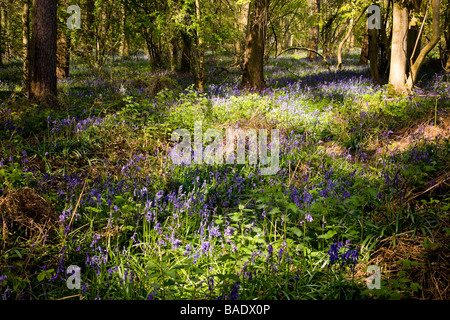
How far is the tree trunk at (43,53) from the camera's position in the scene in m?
6.39

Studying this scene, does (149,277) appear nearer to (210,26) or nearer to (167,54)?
(210,26)

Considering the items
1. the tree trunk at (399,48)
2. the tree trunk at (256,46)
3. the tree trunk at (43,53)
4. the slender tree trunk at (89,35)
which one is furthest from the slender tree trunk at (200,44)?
the tree trunk at (399,48)

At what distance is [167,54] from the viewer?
15.5 meters

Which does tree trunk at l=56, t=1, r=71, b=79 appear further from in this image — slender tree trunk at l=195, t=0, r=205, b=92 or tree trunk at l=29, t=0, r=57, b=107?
slender tree trunk at l=195, t=0, r=205, b=92

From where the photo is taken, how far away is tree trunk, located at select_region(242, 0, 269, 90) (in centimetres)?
838

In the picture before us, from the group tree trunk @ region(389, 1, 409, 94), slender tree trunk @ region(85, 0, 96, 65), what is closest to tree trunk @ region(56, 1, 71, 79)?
slender tree trunk @ region(85, 0, 96, 65)

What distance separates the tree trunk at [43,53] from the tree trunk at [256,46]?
5079 millimetres

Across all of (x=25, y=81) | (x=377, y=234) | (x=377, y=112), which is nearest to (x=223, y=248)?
(x=377, y=234)

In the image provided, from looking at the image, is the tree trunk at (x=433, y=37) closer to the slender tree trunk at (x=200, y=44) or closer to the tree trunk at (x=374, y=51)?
the tree trunk at (x=374, y=51)

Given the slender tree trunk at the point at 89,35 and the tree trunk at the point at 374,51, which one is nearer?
the tree trunk at the point at 374,51

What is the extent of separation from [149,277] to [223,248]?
717 mm

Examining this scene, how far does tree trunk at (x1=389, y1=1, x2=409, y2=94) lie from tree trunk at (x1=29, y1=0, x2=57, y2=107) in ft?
27.0

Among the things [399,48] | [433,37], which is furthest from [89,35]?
[433,37]
